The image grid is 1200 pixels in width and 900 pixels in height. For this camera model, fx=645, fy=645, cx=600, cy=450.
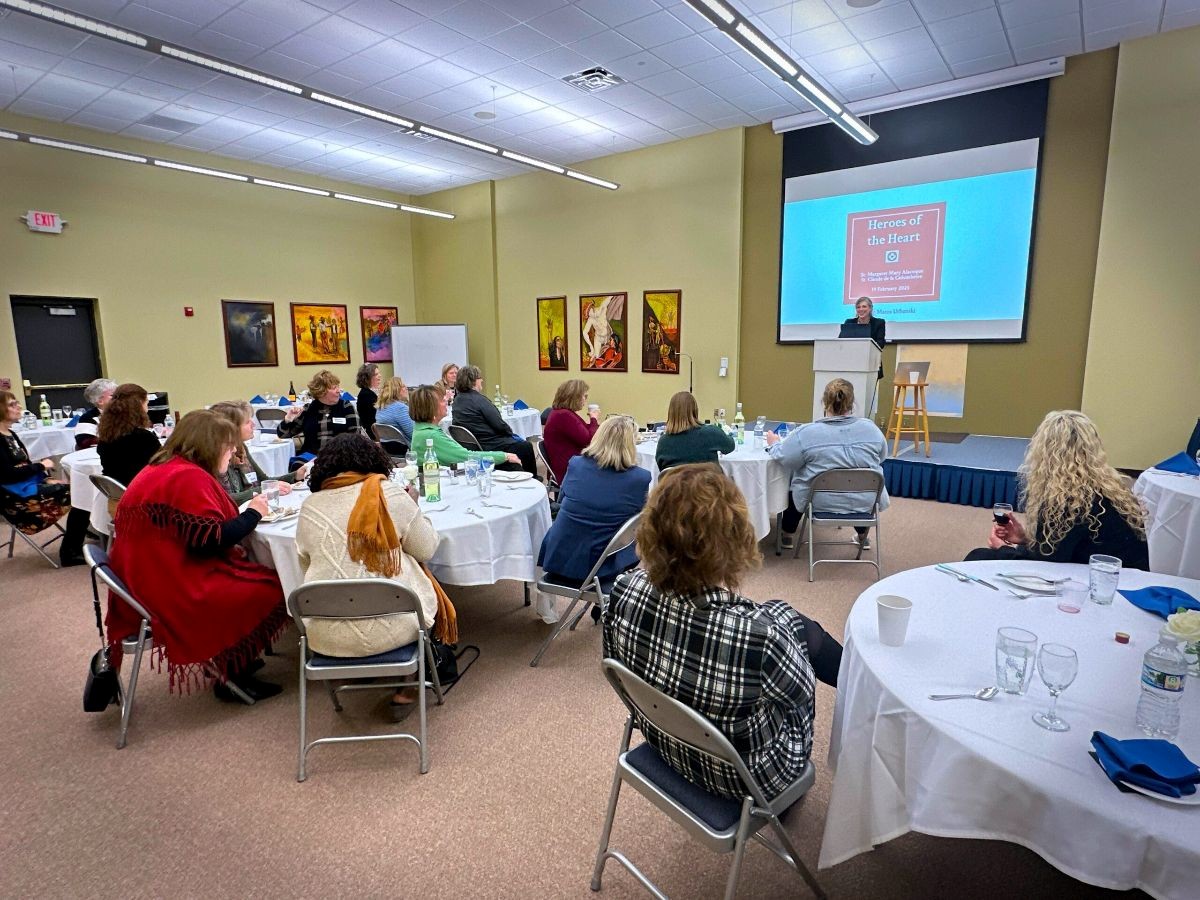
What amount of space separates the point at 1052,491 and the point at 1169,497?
2074mm

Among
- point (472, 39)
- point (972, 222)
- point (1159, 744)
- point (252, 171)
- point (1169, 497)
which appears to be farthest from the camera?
point (252, 171)

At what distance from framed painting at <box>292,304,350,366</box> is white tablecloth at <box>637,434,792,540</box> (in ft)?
26.9

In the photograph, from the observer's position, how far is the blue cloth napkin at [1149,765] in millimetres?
1151

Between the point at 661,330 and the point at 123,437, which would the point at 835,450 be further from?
the point at 661,330

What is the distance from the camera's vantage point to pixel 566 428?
4867 millimetres

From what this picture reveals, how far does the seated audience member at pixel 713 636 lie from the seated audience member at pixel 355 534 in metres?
1.08

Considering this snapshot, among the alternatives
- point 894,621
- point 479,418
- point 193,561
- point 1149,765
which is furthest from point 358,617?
point 479,418

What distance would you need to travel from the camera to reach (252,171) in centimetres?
997

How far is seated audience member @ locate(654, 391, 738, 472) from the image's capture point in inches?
165

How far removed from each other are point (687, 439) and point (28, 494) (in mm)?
4708

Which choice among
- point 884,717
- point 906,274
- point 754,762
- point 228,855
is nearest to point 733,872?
point 754,762

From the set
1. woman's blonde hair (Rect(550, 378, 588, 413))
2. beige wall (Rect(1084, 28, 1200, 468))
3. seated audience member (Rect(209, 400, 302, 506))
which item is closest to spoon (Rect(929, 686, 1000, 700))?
seated audience member (Rect(209, 400, 302, 506))

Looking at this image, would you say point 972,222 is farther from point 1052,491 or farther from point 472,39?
point 1052,491

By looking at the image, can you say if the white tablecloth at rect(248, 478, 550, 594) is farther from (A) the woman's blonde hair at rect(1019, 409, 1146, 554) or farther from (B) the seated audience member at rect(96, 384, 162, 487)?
(A) the woman's blonde hair at rect(1019, 409, 1146, 554)
